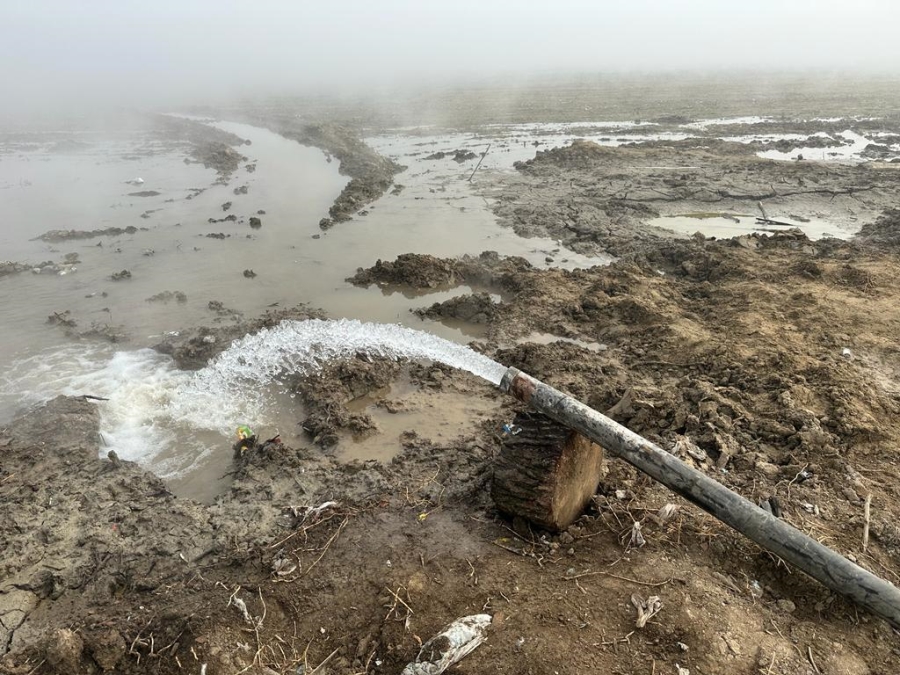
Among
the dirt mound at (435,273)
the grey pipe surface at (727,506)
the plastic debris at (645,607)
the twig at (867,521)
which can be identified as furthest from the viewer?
the dirt mound at (435,273)

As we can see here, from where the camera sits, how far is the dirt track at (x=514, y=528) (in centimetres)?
315

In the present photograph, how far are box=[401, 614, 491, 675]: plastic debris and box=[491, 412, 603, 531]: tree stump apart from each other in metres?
0.93

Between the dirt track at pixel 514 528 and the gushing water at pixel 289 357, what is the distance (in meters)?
0.37

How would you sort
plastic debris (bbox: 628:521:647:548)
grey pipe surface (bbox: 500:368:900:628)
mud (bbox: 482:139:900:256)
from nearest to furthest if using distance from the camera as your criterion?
grey pipe surface (bbox: 500:368:900:628) < plastic debris (bbox: 628:521:647:548) < mud (bbox: 482:139:900:256)

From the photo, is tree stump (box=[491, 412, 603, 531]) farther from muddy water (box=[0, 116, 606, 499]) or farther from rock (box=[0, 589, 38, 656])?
rock (box=[0, 589, 38, 656])

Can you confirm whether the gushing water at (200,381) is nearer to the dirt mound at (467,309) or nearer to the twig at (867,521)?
the dirt mound at (467,309)

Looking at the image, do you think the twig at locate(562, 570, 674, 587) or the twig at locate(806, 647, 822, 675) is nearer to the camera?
the twig at locate(806, 647, 822, 675)

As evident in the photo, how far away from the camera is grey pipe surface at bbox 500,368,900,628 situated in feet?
9.21

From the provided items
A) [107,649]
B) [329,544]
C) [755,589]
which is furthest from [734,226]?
[107,649]

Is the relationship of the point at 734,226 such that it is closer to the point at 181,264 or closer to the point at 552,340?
the point at 552,340

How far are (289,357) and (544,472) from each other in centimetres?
485

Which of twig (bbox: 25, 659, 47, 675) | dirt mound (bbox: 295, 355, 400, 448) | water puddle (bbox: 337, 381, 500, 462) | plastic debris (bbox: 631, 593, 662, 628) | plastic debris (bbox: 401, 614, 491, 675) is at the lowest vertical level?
water puddle (bbox: 337, 381, 500, 462)

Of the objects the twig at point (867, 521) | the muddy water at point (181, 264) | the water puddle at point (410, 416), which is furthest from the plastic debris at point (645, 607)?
the muddy water at point (181, 264)

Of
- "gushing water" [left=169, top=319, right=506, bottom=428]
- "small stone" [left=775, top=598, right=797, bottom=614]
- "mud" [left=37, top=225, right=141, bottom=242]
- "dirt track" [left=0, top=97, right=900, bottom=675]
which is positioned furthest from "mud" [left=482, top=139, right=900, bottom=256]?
"mud" [left=37, top=225, right=141, bottom=242]
